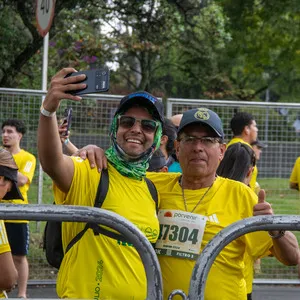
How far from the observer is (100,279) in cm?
315

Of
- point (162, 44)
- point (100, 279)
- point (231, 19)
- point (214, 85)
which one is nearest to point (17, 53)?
point (231, 19)

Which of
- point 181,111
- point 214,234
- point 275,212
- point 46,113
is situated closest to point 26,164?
point 181,111

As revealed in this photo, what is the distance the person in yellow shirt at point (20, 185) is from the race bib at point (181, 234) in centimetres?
440

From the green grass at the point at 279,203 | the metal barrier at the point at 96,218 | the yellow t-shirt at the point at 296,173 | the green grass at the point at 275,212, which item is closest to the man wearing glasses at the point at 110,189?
the metal barrier at the point at 96,218

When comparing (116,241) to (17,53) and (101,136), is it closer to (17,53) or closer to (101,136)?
(101,136)

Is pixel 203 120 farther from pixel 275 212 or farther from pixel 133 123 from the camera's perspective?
pixel 275 212

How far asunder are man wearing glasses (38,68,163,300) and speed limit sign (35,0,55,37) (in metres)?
5.12

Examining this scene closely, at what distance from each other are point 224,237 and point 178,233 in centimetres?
78

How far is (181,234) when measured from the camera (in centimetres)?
342

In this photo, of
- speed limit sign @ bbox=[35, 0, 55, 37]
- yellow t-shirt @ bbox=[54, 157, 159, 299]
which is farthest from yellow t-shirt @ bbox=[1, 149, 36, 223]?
yellow t-shirt @ bbox=[54, 157, 159, 299]

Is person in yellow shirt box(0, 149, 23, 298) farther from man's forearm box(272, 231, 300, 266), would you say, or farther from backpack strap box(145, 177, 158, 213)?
man's forearm box(272, 231, 300, 266)

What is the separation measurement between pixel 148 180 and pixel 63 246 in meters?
0.52

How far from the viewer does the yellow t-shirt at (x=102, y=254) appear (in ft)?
10.3

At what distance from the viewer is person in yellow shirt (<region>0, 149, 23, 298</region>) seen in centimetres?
351
